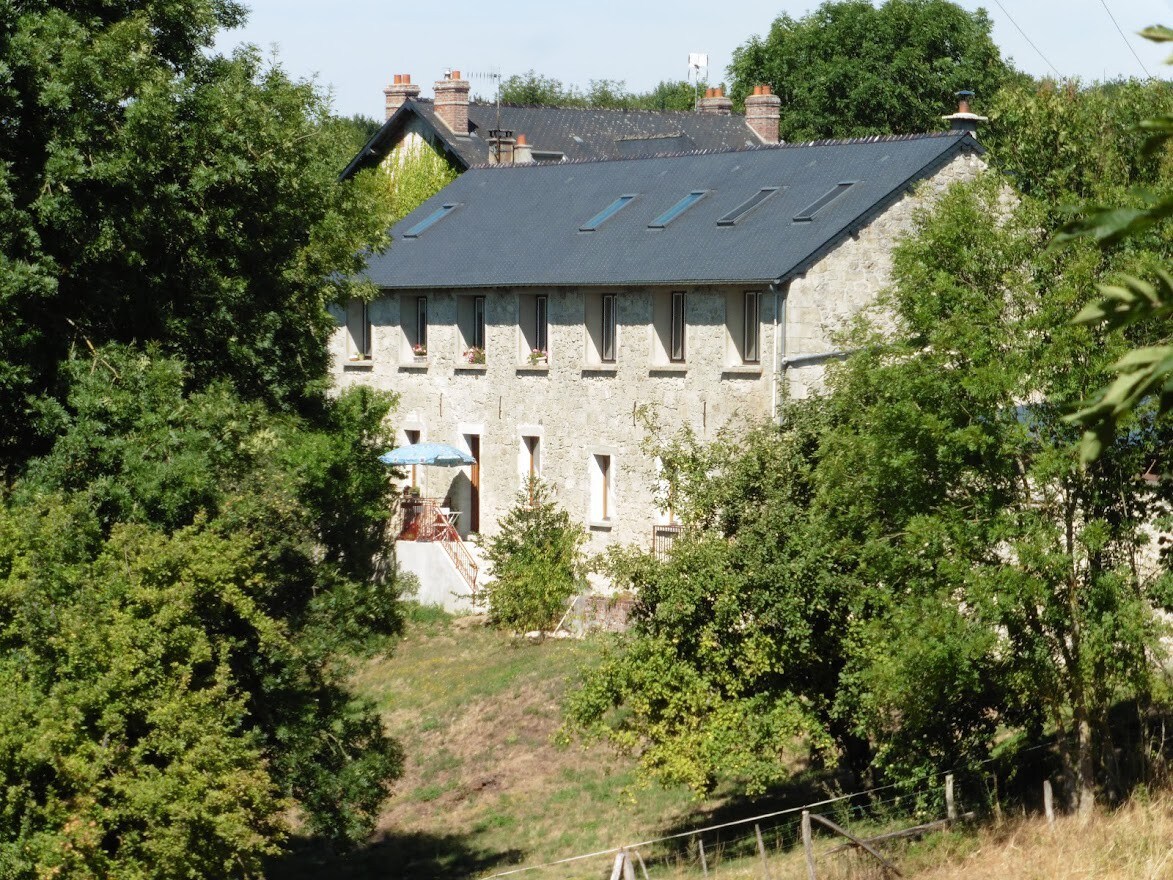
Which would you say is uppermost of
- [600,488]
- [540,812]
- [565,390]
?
[565,390]

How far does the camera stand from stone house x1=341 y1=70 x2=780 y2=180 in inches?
1791

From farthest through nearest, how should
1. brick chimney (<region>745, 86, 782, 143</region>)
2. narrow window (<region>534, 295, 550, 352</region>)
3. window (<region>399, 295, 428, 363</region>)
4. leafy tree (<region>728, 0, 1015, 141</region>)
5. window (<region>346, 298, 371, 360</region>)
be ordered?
leafy tree (<region>728, 0, 1015, 141</region>) → brick chimney (<region>745, 86, 782, 143</region>) → window (<region>346, 298, 371, 360</region>) → window (<region>399, 295, 428, 363</region>) → narrow window (<region>534, 295, 550, 352</region>)

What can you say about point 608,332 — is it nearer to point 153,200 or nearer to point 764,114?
point 153,200

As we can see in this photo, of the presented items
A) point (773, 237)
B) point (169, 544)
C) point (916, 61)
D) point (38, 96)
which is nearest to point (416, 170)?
point (773, 237)

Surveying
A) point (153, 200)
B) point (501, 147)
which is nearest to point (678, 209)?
point (501, 147)

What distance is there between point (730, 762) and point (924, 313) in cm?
541

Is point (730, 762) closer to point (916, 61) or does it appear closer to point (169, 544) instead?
point (169, 544)

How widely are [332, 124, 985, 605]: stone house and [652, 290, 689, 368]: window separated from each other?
39mm

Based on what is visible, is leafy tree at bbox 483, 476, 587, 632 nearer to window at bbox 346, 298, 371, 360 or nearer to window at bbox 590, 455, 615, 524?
window at bbox 590, 455, 615, 524

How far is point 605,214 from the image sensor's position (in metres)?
34.8

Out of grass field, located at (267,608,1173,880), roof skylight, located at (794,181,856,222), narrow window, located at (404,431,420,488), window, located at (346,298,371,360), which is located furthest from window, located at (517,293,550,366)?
roof skylight, located at (794,181,856,222)

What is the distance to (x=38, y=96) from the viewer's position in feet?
55.1

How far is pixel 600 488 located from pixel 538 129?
838 inches

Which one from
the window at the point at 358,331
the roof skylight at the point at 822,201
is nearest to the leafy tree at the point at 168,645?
the roof skylight at the point at 822,201
